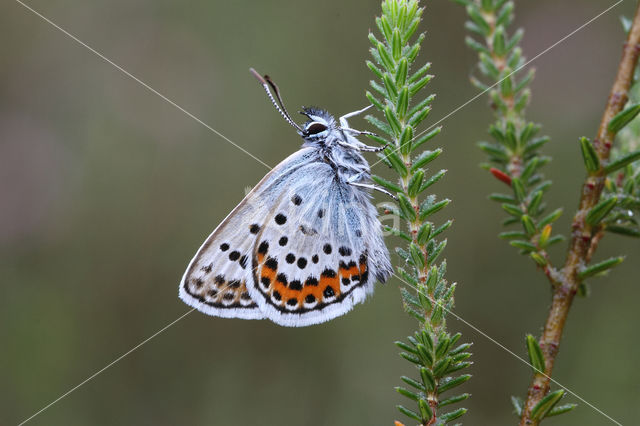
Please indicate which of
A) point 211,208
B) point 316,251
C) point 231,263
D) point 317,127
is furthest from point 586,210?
point 211,208

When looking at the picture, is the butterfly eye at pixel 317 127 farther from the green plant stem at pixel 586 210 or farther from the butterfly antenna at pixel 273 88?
the green plant stem at pixel 586 210

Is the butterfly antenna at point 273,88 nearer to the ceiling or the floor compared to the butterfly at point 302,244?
nearer to the ceiling

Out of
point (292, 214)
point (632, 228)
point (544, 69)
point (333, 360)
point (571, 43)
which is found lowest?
point (333, 360)

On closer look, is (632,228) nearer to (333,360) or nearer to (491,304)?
(491,304)

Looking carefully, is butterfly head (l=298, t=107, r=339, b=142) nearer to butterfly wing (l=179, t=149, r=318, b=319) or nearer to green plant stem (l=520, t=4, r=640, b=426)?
butterfly wing (l=179, t=149, r=318, b=319)

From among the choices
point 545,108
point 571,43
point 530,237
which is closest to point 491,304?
point 545,108

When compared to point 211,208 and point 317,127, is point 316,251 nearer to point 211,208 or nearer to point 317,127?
point 317,127

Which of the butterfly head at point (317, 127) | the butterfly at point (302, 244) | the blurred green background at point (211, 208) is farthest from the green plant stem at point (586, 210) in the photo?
the blurred green background at point (211, 208)
